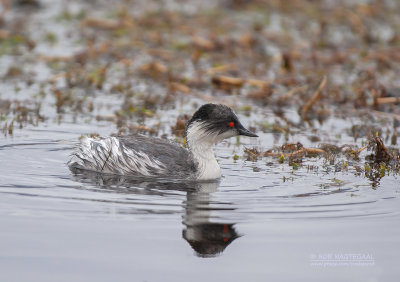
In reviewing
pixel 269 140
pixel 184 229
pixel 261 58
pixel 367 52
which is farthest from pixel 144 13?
pixel 184 229

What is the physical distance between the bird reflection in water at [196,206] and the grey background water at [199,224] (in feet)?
0.04

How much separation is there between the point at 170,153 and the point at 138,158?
1.44 ft

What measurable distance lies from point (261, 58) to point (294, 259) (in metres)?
12.3

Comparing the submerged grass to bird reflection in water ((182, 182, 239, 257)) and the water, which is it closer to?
the water

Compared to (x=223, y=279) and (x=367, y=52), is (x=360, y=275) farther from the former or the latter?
(x=367, y=52)

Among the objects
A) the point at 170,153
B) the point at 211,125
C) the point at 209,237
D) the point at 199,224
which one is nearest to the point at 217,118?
the point at 211,125

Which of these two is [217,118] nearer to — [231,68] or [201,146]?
[201,146]

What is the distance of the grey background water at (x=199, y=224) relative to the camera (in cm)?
685

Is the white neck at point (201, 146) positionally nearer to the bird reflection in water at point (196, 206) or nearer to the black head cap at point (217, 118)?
the black head cap at point (217, 118)

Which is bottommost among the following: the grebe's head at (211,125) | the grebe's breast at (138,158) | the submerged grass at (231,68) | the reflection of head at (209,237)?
the reflection of head at (209,237)

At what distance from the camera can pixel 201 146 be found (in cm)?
1040

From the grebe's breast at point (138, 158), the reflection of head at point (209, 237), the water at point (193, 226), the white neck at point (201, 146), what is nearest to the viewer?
the water at point (193, 226)

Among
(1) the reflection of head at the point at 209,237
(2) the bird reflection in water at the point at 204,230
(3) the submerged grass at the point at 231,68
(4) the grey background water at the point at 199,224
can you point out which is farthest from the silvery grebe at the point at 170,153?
(1) the reflection of head at the point at 209,237

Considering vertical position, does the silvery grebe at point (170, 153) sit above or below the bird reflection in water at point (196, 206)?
above
